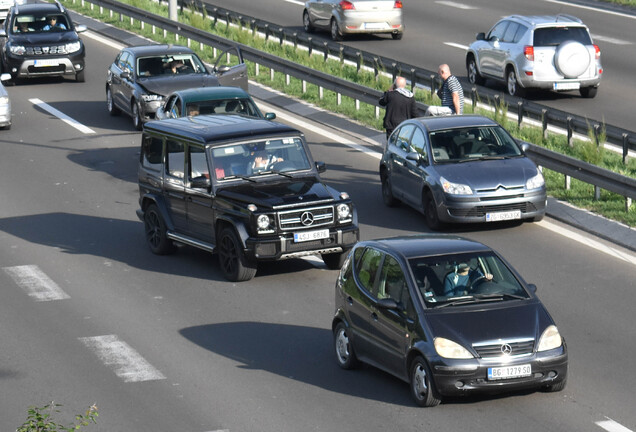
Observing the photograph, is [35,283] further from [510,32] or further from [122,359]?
[510,32]

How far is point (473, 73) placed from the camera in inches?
1238

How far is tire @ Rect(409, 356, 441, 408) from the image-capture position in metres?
11.8

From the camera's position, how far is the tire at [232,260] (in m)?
16.6

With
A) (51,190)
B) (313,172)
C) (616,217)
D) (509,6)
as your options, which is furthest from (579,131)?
(509,6)

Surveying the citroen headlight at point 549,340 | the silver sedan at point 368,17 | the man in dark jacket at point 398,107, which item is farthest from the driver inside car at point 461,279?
the silver sedan at point 368,17

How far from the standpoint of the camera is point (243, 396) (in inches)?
492

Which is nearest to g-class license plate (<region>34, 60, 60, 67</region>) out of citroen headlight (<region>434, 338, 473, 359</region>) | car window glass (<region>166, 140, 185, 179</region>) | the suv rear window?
the suv rear window

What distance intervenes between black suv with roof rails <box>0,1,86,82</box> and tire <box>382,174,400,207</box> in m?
14.2

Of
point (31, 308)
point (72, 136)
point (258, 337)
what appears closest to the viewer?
point (258, 337)

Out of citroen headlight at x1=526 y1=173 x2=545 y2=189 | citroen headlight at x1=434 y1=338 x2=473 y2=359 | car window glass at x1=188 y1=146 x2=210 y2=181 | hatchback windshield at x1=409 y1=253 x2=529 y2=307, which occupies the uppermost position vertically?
hatchback windshield at x1=409 y1=253 x2=529 y2=307

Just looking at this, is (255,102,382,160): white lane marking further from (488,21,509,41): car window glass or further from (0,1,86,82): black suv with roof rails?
(0,1,86,82): black suv with roof rails

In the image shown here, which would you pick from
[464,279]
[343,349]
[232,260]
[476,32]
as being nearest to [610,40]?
[476,32]

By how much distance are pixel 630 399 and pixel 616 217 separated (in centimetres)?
734

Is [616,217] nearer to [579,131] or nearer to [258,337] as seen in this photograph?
[579,131]
